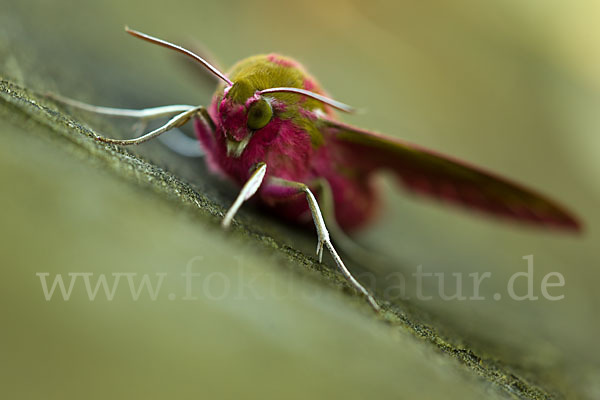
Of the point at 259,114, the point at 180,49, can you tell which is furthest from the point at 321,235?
the point at 180,49

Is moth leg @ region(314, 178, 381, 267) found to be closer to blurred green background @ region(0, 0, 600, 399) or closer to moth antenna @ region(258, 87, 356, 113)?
blurred green background @ region(0, 0, 600, 399)

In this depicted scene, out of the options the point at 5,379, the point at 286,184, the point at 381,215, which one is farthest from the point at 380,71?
the point at 5,379

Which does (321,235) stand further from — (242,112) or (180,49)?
(180,49)

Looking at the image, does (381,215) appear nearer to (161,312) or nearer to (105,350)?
(161,312)

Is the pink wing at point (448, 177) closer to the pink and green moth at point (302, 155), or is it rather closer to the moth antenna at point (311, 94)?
the pink and green moth at point (302, 155)

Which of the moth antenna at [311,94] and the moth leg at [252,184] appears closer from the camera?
the moth leg at [252,184]

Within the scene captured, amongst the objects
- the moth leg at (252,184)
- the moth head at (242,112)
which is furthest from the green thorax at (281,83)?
the moth leg at (252,184)
